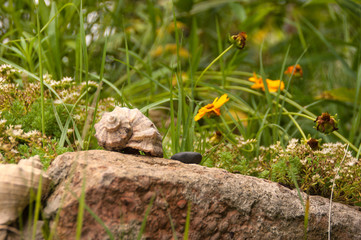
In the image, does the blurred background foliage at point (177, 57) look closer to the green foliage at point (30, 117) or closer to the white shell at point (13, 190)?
the green foliage at point (30, 117)

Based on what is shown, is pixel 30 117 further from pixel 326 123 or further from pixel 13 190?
pixel 326 123

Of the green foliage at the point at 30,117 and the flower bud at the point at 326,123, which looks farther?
the green foliage at the point at 30,117

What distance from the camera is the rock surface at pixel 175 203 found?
1.18 metres

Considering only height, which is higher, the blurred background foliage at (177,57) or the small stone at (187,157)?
the blurred background foliage at (177,57)

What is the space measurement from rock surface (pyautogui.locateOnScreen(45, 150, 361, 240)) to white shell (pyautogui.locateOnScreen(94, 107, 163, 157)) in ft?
0.17

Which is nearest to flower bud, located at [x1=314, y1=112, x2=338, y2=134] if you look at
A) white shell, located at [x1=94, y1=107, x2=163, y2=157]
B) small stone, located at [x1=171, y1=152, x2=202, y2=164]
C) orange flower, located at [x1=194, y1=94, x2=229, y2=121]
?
orange flower, located at [x1=194, y1=94, x2=229, y2=121]

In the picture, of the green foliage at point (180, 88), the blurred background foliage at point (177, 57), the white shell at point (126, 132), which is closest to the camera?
the white shell at point (126, 132)

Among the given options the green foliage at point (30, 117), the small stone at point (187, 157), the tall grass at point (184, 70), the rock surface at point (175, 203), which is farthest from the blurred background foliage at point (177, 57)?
the rock surface at point (175, 203)

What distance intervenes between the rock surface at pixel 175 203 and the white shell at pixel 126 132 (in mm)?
53

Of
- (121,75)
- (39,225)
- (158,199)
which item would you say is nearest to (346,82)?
(121,75)

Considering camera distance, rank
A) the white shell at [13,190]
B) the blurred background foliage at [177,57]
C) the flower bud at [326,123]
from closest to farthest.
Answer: the white shell at [13,190], the flower bud at [326,123], the blurred background foliage at [177,57]

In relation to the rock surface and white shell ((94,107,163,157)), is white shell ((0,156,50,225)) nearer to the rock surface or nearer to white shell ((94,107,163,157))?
the rock surface

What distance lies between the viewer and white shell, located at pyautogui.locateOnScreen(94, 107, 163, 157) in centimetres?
149

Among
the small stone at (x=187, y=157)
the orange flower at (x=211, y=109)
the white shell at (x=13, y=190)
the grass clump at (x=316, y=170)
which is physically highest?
the orange flower at (x=211, y=109)
